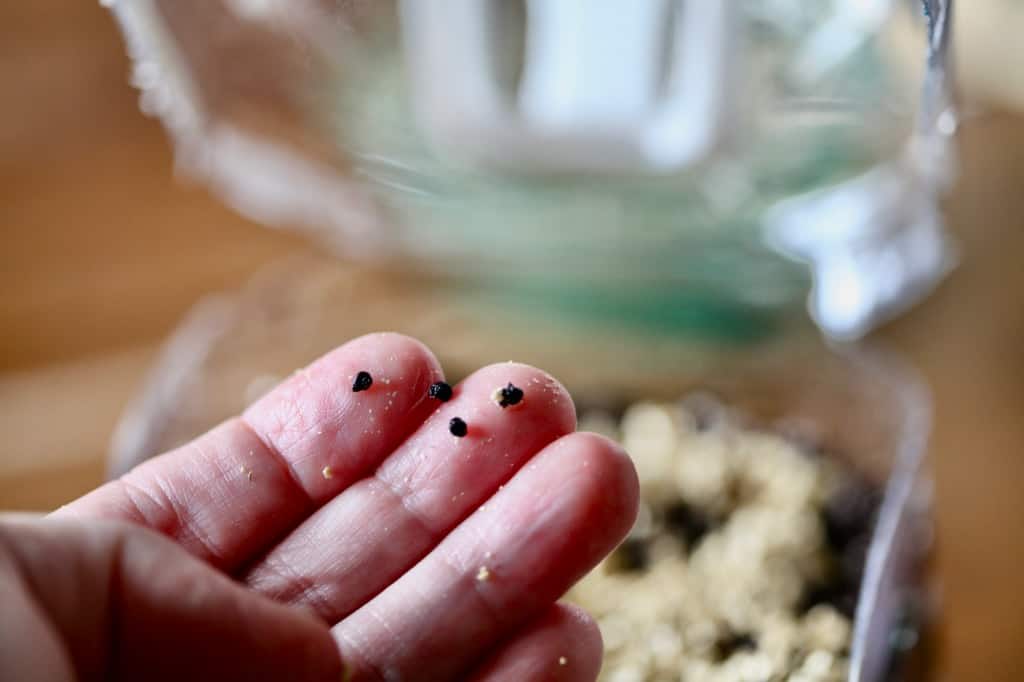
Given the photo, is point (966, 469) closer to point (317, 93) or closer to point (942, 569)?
point (942, 569)

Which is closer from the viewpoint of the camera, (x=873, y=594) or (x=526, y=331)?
(x=873, y=594)

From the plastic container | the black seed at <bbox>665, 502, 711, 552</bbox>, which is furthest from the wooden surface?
the black seed at <bbox>665, 502, 711, 552</bbox>

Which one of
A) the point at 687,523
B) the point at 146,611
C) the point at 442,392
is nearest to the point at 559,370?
the point at 687,523

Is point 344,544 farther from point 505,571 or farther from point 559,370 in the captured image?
point 559,370

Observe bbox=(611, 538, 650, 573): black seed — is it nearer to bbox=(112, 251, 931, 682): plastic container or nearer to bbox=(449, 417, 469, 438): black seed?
bbox=(112, 251, 931, 682): plastic container

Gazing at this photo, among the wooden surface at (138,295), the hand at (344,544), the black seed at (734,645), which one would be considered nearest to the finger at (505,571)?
the hand at (344,544)

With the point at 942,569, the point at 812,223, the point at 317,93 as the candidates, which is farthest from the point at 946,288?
the point at 317,93
